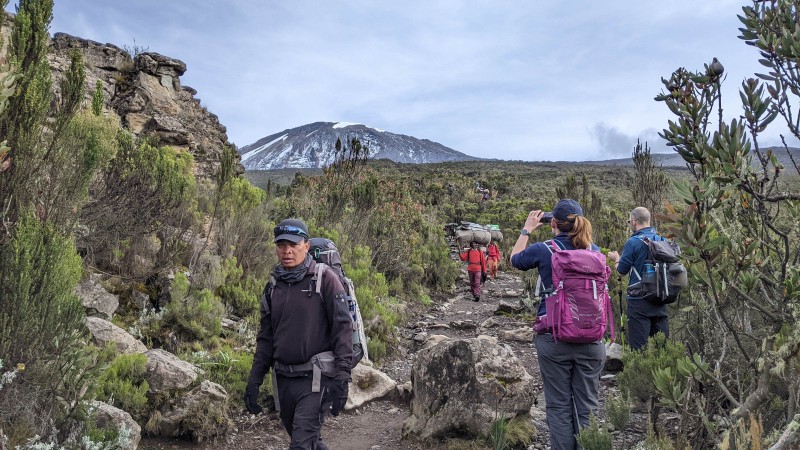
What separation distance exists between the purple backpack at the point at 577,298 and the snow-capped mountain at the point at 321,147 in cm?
5977

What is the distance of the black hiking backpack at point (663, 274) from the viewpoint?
4.20 meters

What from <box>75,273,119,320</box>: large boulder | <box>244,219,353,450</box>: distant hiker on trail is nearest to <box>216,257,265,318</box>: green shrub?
<box>75,273,119,320</box>: large boulder

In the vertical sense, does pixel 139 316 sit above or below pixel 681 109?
below

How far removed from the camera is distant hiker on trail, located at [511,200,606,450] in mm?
3045

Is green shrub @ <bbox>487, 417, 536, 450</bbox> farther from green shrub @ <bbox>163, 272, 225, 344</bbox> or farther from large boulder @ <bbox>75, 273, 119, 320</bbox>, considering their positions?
large boulder @ <bbox>75, 273, 119, 320</bbox>

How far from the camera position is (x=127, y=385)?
385 cm

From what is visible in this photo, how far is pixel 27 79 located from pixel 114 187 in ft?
10.7

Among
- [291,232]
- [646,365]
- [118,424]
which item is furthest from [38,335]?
[646,365]

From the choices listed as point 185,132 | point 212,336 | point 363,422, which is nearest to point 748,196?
point 363,422

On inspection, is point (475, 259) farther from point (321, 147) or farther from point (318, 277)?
point (321, 147)

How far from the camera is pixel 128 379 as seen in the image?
3.97m

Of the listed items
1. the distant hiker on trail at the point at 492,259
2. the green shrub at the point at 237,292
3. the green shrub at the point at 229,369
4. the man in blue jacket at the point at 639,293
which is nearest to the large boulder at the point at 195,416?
the green shrub at the point at 229,369

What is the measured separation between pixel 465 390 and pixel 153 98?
445 inches

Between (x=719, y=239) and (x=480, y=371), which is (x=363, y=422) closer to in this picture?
(x=480, y=371)
